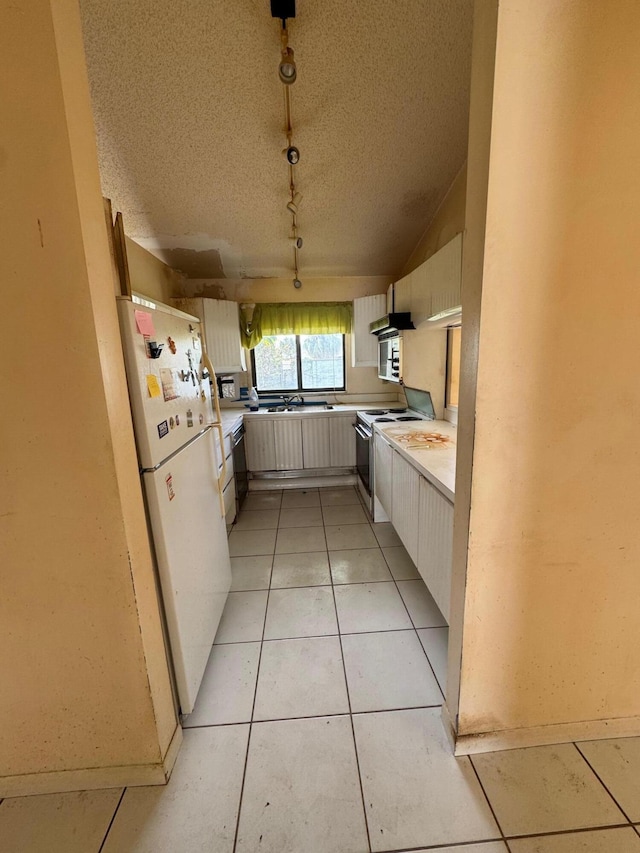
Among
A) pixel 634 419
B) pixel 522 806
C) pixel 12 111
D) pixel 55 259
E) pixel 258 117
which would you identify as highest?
pixel 258 117

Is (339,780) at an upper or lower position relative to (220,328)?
lower

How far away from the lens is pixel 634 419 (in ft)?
3.28

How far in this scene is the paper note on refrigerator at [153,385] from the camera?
1.13 m

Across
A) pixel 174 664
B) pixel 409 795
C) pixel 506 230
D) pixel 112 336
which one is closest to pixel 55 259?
pixel 112 336

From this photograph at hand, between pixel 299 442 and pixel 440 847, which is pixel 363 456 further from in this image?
pixel 440 847

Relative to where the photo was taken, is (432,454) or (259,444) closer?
(432,454)

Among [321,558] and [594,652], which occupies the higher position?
[594,652]

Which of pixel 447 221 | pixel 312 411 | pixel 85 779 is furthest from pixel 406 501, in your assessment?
pixel 447 221

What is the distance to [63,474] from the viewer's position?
0.94 metres

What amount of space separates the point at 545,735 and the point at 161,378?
194 cm

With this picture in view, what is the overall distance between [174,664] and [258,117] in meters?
2.71

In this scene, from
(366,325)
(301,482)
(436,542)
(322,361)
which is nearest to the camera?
(436,542)

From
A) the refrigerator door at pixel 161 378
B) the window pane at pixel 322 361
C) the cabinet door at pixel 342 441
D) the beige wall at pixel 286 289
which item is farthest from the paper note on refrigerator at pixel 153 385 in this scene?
the window pane at pixel 322 361

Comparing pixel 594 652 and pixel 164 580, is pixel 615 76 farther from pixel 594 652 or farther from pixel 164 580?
pixel 164 580
